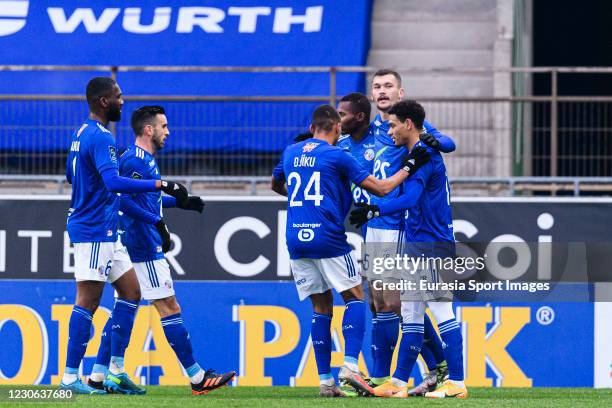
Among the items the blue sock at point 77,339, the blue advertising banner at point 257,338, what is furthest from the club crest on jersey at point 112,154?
the blue advertising banner at point 257,338

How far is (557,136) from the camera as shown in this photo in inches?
543

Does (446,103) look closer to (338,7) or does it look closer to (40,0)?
(338,7)

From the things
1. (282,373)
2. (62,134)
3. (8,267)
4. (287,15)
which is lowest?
(282,373)

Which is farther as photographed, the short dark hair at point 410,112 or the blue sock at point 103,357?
the blue sock at point 103,357

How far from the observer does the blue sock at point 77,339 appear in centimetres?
984

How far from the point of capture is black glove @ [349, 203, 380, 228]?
30.4ft

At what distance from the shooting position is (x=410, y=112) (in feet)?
31.3

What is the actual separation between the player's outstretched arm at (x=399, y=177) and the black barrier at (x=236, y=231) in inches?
134

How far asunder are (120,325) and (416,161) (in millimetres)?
2527

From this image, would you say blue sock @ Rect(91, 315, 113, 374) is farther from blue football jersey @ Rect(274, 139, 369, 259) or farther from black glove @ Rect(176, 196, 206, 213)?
blue football jersey @ Rect(274, 139, 369, 259)

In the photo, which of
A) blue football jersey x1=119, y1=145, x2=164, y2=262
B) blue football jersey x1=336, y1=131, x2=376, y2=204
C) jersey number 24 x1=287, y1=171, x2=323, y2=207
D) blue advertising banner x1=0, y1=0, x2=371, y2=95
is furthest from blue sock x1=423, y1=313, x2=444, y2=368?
blue advertising banner x1=0, y1=0, x2=371, y2=95

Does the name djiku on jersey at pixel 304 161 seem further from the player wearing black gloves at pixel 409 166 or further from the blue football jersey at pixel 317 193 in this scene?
the player wearing black gloves at pixel 409 166

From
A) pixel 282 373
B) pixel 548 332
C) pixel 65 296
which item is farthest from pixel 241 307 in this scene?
pixel 548 332

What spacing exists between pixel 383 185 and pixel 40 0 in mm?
8097
